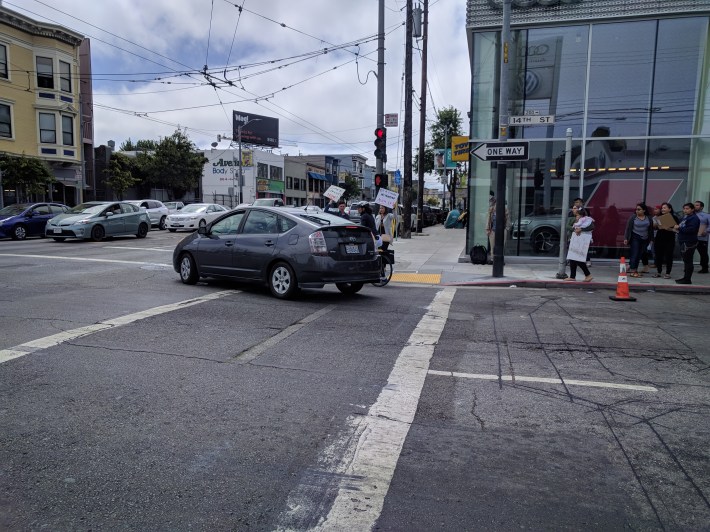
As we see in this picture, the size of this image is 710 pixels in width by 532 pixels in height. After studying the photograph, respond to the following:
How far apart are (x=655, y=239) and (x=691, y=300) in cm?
315

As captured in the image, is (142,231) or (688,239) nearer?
(688,239)

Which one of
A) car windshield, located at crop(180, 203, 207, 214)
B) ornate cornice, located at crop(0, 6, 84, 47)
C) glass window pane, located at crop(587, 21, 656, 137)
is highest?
ornate cornice, located at crop(0, 6, 84, 47)

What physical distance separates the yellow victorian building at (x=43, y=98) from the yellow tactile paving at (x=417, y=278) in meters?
24.2

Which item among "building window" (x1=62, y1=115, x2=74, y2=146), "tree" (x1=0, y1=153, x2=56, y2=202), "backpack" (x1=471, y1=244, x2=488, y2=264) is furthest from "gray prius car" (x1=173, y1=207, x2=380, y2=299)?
"building window" (x1=62, y1=115, x2=74, y2=146)

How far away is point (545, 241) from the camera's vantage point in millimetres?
16203

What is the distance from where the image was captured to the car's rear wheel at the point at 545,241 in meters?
16.1

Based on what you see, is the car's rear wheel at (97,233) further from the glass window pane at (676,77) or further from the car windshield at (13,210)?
the glass window pane at (676,77)

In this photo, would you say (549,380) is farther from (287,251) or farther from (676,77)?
(676,77)

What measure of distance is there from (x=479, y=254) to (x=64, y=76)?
29.3 meters

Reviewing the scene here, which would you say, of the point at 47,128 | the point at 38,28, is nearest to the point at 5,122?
the point at 47,128

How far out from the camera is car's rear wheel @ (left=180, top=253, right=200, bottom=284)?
34.1ft

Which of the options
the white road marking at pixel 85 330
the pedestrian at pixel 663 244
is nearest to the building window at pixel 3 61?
the white road marking at pixel 85 330

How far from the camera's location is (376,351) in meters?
6.15

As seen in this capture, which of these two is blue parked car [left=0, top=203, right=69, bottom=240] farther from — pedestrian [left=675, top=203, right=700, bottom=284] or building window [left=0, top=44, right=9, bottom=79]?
pedestrian [left=675, top=203, right=700, bottom=284]
